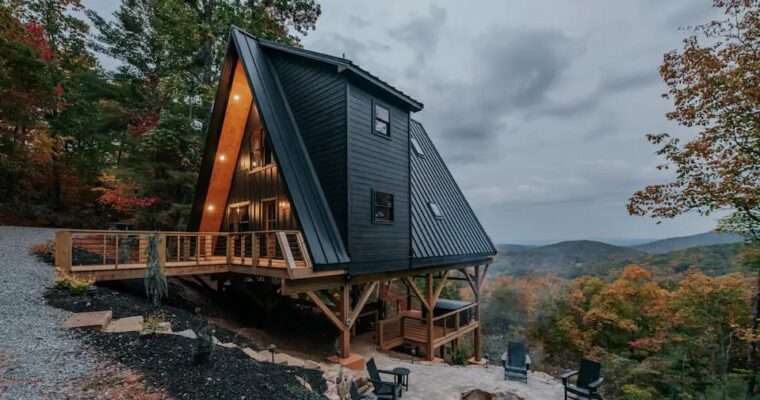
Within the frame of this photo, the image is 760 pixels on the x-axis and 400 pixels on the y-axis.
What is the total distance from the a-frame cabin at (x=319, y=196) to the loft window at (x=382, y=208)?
4cm

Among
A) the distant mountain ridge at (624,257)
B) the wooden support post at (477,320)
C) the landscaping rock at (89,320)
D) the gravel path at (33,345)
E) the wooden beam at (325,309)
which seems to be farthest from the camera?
the distant mountain ridge at (624,257)

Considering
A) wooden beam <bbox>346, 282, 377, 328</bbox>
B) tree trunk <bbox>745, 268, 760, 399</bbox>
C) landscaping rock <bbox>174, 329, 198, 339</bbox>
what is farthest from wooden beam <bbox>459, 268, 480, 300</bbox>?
landscaping rock <bbox>174, 329, 198, 339</bbox>

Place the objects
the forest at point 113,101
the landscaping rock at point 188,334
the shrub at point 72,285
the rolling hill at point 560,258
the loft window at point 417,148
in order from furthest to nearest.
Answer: the rolling hill at point 560,258 < the loft window at point 417,148 < the forest at point 113,101 < the shrub at point 72,285 < the landscaping rock at point 188,334

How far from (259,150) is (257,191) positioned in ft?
4.24

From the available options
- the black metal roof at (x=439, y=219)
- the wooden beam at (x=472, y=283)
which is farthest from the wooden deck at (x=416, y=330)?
the black metal roof at (x=439, y=219)

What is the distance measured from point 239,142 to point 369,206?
560 cm

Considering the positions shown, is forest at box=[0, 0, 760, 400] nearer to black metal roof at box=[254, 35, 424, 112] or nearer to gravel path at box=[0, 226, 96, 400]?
black metal roof at box=[254, 35, 424, 112]

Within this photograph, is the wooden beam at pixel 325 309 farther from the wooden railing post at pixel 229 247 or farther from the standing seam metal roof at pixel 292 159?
the wooden railing post at pixel 229 247

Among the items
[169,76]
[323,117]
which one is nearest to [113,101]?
[169,76]

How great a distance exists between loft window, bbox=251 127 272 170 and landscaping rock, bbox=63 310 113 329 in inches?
215

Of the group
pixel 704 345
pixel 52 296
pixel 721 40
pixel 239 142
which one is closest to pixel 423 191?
pixel 239 142

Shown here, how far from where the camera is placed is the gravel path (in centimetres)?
312

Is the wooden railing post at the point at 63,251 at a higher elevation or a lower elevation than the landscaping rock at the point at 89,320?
higher

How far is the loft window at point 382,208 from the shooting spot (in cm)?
827
